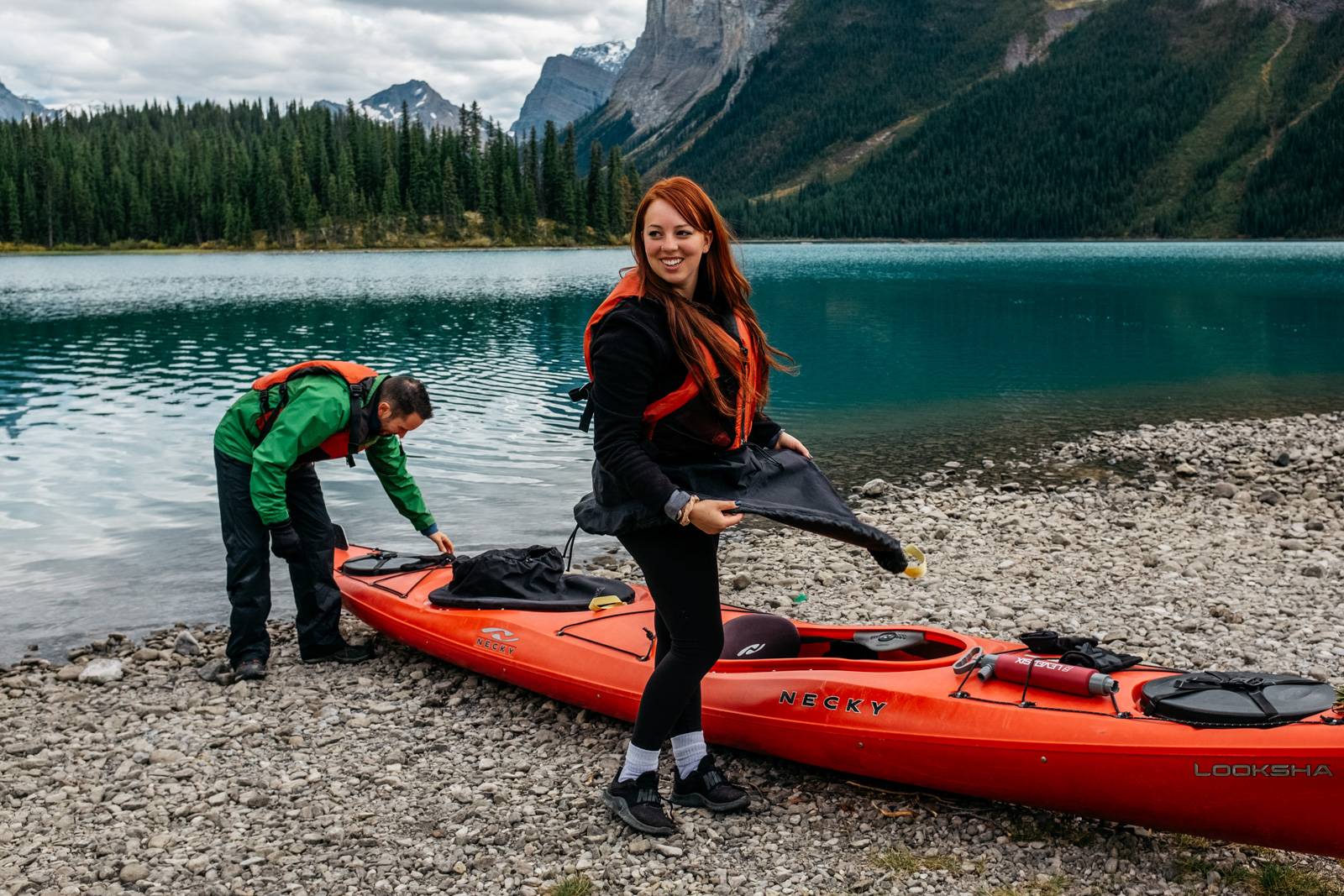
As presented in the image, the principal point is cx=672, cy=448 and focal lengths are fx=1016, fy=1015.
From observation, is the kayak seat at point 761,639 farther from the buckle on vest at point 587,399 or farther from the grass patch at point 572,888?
the buckle on vest at point 587,399

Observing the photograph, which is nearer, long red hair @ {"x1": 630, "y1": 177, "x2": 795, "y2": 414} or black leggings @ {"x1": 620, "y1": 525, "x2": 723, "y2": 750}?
long red hair @ {"x1": 630, "y1": 177, "x2": 795, "y2": 414}

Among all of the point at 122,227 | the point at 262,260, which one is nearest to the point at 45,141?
the point at 122,227

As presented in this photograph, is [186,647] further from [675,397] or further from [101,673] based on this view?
[675,397]

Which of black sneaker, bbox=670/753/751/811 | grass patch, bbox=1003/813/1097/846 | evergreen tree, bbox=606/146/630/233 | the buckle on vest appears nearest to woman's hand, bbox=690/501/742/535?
the buckle on vest

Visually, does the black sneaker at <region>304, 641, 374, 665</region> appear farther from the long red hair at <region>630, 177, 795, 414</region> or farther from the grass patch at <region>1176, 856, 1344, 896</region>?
the grass patch at <region>1176, 856, 1344, 896</region>

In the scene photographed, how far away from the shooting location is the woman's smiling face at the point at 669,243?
4.31 meters

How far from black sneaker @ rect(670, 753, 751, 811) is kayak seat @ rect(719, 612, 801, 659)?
0.90m

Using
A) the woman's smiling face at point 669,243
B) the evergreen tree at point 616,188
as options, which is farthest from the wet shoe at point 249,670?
the evergreen tree at point 616,188

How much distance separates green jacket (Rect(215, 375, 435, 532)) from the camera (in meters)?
6.83

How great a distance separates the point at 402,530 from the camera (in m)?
13.5

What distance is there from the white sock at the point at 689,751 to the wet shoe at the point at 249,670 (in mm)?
3891

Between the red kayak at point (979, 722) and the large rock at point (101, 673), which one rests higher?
the red kayak at point (979, 722)

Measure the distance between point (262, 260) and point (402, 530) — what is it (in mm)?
94897

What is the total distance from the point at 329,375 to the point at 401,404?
560 millimetres
